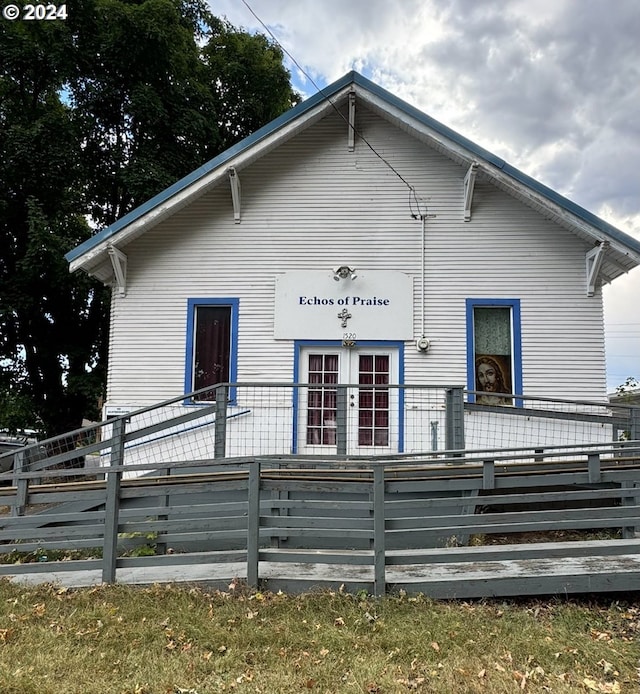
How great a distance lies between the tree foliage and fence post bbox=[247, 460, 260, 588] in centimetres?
892

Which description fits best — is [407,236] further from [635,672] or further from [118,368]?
[635,672]

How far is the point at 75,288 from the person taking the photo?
12727mm

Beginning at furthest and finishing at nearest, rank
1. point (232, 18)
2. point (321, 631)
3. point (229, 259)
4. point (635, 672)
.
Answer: point (232, 18), point (229, 259), point (321, 631), point (635, 672)

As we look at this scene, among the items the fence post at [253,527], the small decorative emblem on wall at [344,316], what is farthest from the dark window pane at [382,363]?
the fence post at [253,527]

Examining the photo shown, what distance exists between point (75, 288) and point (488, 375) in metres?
9.73

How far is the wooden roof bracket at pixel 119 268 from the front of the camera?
861 centimetres

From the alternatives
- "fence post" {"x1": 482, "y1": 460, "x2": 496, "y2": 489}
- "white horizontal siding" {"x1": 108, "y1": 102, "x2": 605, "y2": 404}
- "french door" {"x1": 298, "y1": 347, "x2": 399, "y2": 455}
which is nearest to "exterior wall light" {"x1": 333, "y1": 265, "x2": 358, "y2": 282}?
"white horizontal siding" {"x1": 108, "y1": 102, "x2": 605, "y2": 404}

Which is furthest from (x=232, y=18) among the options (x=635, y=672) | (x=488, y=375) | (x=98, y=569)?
(x=635, y=672)

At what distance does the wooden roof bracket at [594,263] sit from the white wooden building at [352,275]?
31 mm

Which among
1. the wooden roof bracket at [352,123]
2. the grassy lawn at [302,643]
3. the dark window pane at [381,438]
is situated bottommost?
the grassy lawn at [302,643]

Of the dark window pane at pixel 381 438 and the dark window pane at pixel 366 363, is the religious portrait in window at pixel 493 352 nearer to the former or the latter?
the dark window pane at pixel 381 438

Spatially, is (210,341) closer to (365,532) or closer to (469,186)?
(469,186)

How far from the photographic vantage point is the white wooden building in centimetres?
850

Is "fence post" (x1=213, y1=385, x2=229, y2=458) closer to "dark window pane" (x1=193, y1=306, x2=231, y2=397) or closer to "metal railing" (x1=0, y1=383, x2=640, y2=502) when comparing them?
"metal railing" (x1=0, y1=383, x2=640, y2=502)
